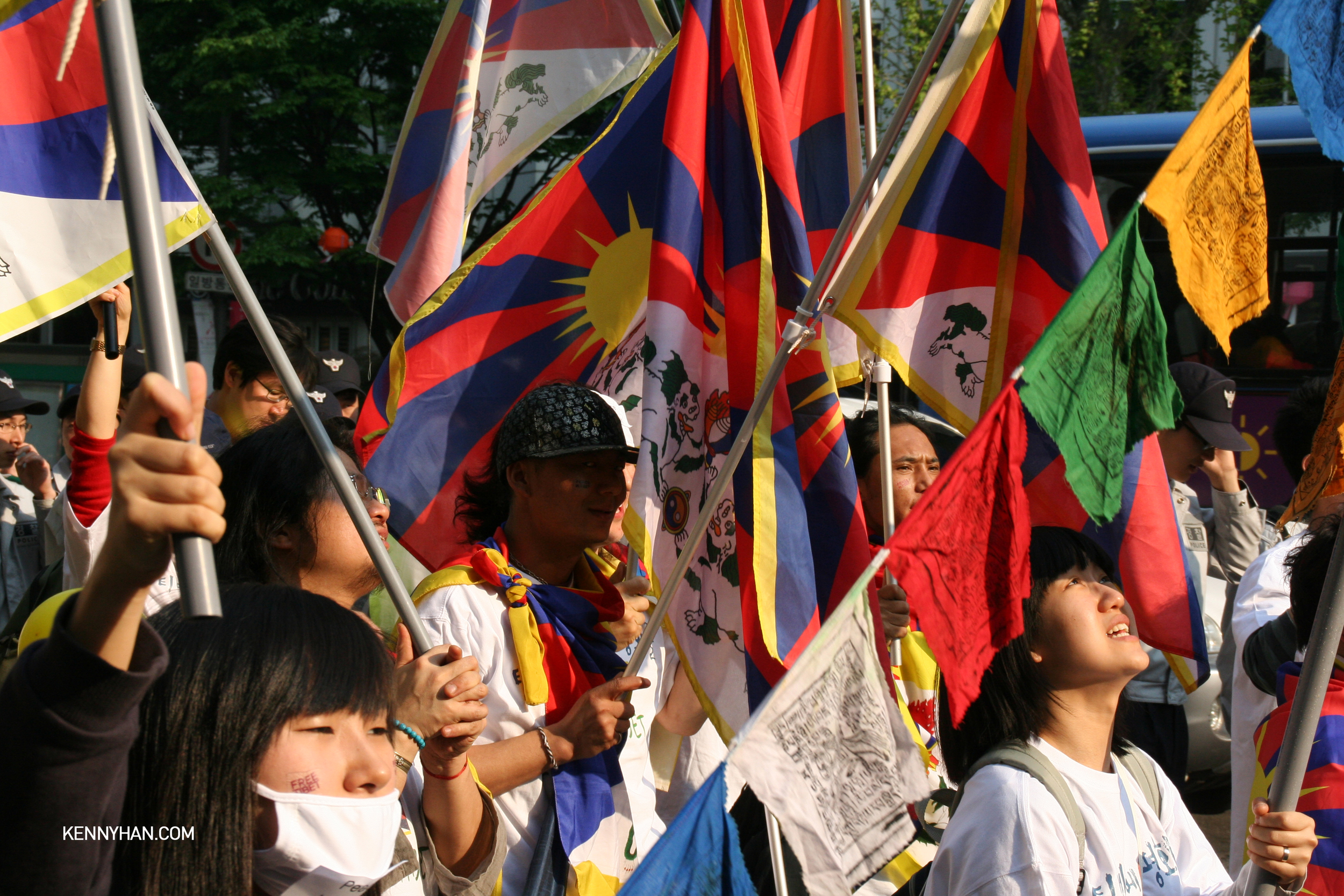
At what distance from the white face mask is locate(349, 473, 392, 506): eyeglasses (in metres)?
1.01

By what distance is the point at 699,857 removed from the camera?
1.52 metres

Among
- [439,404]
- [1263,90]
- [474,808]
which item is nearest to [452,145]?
[439,404]

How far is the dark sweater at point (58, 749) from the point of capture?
108 cm

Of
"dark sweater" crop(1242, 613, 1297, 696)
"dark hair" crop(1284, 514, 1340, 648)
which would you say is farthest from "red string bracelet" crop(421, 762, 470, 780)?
"dark sweater" crop(1242, 613, 1297, 696)

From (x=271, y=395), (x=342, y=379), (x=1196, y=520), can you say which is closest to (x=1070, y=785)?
(x=271, y=395)

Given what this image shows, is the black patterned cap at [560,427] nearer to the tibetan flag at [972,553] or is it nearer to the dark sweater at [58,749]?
the tibetan flag at [972,553]

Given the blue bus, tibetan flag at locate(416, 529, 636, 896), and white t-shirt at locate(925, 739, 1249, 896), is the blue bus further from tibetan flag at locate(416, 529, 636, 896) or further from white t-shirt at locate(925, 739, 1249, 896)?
tibetan flag at locate(416, 529, 636, 896)

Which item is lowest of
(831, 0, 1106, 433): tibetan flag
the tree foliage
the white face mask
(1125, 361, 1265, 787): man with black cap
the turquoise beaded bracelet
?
(1125, 361, 1265, 787): man with black cap

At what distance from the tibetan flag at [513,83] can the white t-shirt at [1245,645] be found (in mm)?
2591

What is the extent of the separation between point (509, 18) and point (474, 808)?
3.15 m

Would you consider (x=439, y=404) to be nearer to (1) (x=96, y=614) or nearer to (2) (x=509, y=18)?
(2) (x=509, y=18)

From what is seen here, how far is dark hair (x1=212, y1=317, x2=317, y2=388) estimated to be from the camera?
3.66 meters

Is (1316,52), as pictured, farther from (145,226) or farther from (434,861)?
(434,861)

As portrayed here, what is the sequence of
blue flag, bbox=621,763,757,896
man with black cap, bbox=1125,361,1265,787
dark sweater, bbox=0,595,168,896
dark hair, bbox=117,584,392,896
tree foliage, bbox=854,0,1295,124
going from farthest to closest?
tree foliage, bbox=854,0,1295,124
man with black cap, bbox=1125,361,1265,787
blue flag, bbox=621,763,757,896
dark hair, bbox=117,584,392,896
dark sweater, bbox=0,595,168,896
